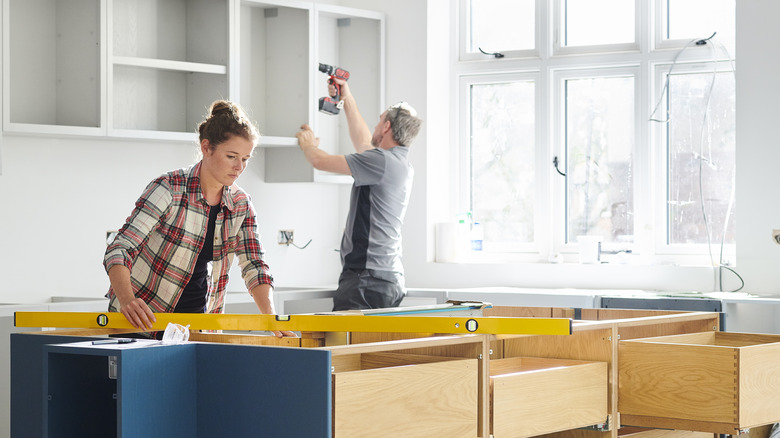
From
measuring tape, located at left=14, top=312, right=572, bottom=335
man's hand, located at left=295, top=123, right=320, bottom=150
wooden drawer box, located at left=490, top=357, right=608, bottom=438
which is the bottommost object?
wooden drawer box, located at left=490, top=357, right=608, bottom=438

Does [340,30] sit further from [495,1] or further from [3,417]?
[3,417]

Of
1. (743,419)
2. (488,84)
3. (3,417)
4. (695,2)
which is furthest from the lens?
(488,84)

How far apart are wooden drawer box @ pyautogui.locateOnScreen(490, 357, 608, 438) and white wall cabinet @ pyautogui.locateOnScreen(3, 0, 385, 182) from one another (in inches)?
89.0

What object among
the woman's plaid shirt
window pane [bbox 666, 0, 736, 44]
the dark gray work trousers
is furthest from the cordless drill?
the woman's plaid shirt

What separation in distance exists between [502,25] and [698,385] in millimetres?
3157

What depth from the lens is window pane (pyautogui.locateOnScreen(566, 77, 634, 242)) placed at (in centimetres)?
493

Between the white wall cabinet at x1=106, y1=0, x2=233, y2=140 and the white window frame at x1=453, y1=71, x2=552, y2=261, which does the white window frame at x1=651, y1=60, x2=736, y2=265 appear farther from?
the white wall cabinet at x1=106, y1=0, x2=233, y2=140

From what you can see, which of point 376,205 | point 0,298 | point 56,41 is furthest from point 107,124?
point 376,205

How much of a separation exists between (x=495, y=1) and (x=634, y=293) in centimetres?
182

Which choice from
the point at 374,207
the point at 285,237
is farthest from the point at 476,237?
the point at 374,207

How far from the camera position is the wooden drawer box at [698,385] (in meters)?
2.36

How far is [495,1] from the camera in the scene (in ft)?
17.2

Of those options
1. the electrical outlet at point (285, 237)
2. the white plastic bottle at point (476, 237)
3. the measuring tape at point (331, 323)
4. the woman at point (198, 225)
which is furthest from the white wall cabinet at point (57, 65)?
the white plastic bottle at point (476, 237)

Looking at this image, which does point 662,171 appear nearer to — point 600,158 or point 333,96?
point 600,158
